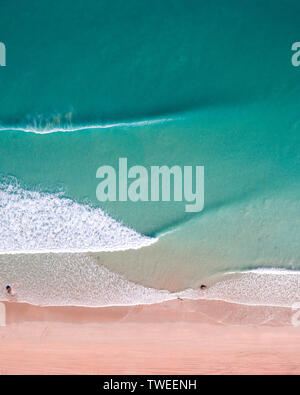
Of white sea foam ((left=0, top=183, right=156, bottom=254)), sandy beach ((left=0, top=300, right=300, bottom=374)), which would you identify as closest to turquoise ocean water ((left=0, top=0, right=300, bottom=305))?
white sea foam ((left=0, top=183, right=156, bottom=254))

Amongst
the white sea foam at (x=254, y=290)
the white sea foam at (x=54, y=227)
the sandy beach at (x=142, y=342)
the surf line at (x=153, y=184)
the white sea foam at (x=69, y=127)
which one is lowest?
the sandy beach at (x=142, y=342)

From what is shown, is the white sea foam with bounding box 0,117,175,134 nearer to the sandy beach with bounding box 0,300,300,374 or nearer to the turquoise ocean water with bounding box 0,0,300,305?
the turquoise ocean water with bounding box 0,0,300,305

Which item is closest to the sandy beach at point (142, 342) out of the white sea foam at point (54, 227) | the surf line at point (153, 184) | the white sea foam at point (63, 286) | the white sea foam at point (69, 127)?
the white sea foam at point (63, 286)

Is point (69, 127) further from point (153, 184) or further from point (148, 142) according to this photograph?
point (153, 184)

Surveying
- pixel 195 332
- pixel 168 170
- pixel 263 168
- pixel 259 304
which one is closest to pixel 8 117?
pixel 168 170

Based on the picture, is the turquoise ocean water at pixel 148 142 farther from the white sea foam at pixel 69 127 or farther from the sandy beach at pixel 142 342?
the sandy beach at pixel 142 342

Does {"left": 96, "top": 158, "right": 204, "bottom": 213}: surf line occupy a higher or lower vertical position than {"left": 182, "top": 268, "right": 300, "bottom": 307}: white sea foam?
higher
